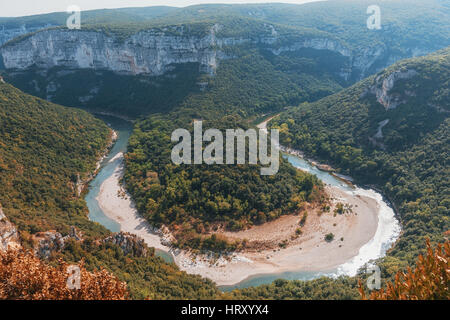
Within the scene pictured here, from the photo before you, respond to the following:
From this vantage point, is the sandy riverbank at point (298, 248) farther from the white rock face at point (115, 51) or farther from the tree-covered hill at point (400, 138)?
the white rock face at point (115, 51)

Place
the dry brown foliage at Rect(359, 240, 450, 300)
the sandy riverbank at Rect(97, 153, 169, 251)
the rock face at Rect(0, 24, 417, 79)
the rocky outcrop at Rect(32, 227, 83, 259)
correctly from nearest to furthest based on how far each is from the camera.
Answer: the dry brown foliage at Rect(359, 240, 450, 300) → the rocky outcrop at Rect(32, 227, 83, 259) → the sandy riverbank at Rect(97, 153, 169, 251) → the rock face at Rect(0, 24, 417, 79)

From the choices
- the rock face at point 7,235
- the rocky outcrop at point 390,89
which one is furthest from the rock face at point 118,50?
the rock face at point 7,235

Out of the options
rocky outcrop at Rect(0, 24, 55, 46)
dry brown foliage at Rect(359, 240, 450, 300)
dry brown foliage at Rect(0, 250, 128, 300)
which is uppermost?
rocky outcrop at Rect(0, 24, 55, 46)

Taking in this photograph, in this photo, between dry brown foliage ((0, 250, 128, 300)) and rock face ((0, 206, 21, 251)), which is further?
rock face ((0, 206, 21, 251))

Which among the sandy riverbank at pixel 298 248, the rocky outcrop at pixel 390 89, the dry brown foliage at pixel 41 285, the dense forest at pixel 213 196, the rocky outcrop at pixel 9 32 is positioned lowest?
the sandy riverbank at pixel 298 248

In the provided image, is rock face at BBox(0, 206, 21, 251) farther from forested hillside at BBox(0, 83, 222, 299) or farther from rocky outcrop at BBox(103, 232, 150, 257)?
rocky outcrop at BBox(103, 232, 150, 257)

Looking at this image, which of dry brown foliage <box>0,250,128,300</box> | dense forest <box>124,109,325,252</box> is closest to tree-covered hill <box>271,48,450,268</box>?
dense forest <box>124,109,325,252</box>
